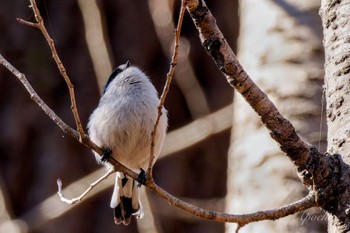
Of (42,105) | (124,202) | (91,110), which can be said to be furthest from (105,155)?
(91,110)

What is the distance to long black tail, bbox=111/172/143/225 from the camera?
10.3 feet

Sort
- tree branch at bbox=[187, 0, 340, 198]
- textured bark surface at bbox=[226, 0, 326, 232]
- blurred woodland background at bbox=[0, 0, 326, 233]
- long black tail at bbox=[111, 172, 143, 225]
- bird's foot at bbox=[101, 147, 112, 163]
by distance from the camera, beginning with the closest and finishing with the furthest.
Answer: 1. tree branch at bbox=[187, 0, 340, 198]
2. bird's foot at bbox=[101, 147, 112, 163]
3. textured bark surface at bbox=[226, 0, 326, 232]
4. long black tail at bbox=[111, 172, 143, 225]
5. blurred woodland background at bbox=[0, 0, 326, 233]

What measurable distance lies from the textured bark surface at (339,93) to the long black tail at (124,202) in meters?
1.36

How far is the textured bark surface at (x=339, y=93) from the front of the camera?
1.77 meters

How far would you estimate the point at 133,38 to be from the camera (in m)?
4.20

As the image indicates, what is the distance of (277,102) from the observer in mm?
Result: 3115

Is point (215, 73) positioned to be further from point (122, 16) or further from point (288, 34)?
point (288, 34)

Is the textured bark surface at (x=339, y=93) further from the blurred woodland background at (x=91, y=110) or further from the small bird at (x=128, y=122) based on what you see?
the blurred woodland background at (x=91, y=110)

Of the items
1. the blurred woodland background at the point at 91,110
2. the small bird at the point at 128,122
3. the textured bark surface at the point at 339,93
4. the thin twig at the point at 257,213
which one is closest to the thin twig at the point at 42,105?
the thin twig at the point at 257,213

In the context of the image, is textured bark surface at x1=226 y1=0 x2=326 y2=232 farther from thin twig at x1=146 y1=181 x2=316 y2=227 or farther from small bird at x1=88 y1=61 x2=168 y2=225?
thin twig at x1=146 y1=181 x2=316 y2=227

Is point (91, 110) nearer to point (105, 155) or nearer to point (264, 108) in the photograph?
point (105, 155)

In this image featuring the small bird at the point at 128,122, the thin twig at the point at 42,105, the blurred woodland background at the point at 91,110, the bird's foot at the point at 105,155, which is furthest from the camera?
the blurred woodland background at the point at 91,110

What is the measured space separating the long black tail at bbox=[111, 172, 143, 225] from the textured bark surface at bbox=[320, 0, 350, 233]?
53.4 inches

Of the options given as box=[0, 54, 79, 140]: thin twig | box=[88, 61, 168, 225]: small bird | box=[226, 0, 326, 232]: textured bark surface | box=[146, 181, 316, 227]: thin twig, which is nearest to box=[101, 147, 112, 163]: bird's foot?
box=[88, 61, 168, 225]: small bird
